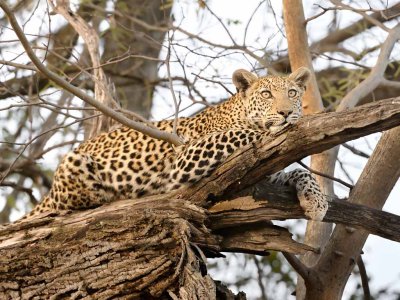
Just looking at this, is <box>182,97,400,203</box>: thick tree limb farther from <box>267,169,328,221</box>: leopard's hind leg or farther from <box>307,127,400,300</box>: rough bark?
<box>307,127,400,300</box>: rough bark

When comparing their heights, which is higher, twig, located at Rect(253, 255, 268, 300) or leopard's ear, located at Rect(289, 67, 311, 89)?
leopard's ear, located at Rect(289, 67, 311, 89)

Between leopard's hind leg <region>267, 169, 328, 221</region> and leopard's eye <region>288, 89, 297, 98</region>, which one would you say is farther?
leopard's eye <region>288, 89, 297, 98</region>

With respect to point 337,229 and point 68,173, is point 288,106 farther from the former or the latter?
point 68,173

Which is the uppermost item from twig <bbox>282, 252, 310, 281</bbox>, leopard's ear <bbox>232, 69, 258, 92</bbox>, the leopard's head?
leopard's ear <bbox>232, 69, 258, 92</bbox>

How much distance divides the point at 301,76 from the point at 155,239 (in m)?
2.64

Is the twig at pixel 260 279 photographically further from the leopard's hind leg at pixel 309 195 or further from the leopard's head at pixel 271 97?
the leopard's hind leg at pixel 309 195

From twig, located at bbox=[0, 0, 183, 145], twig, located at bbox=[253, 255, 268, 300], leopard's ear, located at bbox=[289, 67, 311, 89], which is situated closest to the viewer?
twig, located at bbox=[0, 0, 183, 145]

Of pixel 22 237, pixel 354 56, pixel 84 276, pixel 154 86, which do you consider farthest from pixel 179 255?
pixel 154 86

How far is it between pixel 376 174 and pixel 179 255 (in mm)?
2243

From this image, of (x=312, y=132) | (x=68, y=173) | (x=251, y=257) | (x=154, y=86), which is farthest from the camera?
(x=154, y=86)

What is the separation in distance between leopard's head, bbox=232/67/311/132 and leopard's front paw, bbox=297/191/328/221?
0.73m

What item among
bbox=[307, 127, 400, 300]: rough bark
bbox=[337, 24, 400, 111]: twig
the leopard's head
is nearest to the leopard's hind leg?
the leopard's head

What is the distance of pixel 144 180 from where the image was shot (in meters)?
8.00

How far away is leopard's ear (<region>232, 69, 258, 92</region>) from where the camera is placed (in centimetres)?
886
